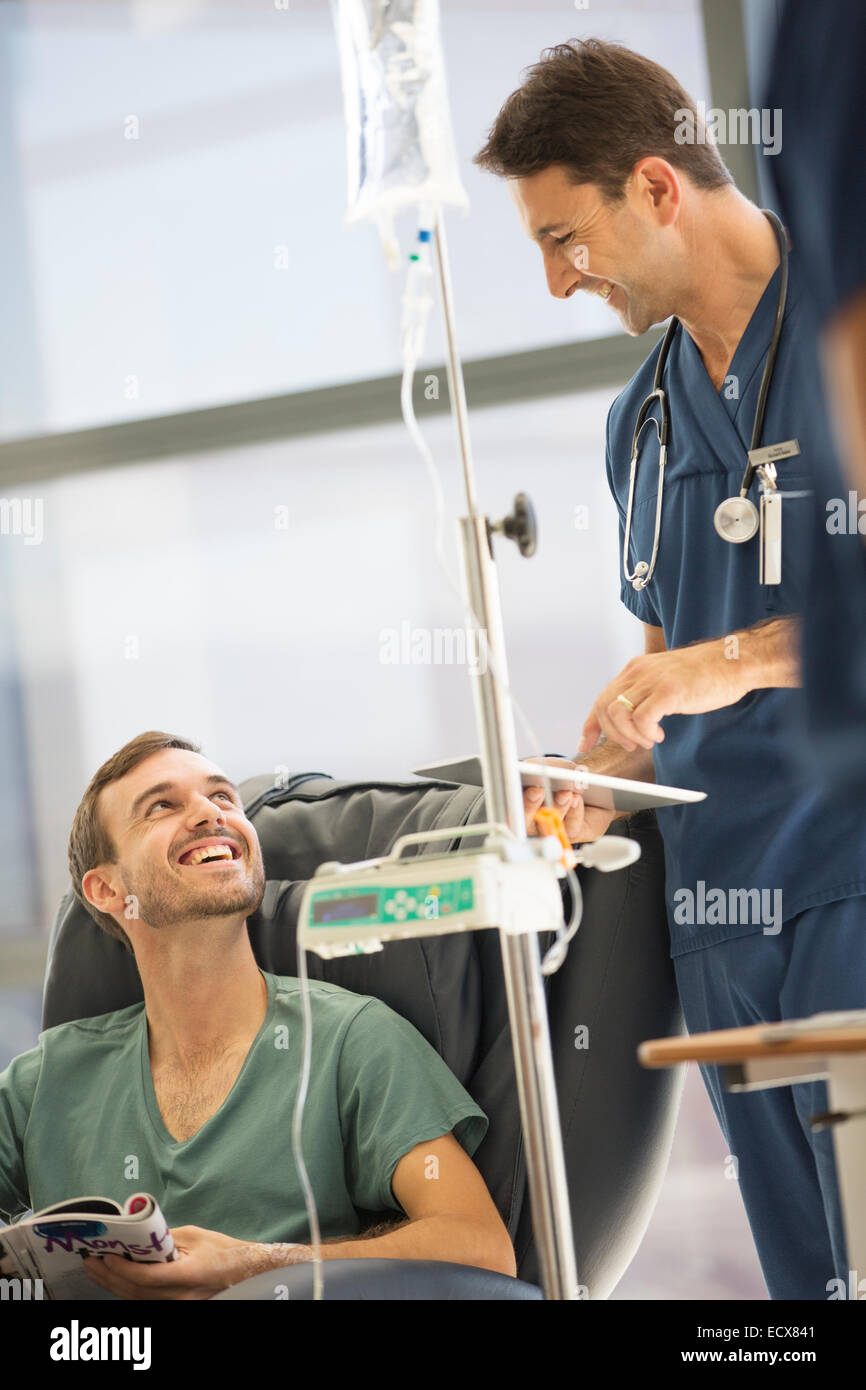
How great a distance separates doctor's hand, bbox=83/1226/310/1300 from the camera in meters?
1.48

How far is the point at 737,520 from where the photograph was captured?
169 cm

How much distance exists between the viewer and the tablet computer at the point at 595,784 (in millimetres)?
1132

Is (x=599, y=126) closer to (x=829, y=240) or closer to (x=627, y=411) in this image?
(x=627, y=411)

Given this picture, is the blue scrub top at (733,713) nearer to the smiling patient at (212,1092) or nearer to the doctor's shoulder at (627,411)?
the doctor's shoulder at (627,411)

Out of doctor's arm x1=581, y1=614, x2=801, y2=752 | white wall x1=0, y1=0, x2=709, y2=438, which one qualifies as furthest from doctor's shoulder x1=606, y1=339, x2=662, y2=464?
white wall x1=0, y1=0, x2=709, y2=438

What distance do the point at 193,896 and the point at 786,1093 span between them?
2.69 feet

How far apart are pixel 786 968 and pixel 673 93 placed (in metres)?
1.15

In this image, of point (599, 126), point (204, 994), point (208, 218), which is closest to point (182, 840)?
point (204, 994)

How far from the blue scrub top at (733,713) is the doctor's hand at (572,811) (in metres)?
0.11

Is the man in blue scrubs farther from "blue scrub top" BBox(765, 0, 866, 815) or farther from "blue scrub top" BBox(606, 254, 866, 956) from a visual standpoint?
"blue scrub top" BBox(765, 0, 866, 815)
